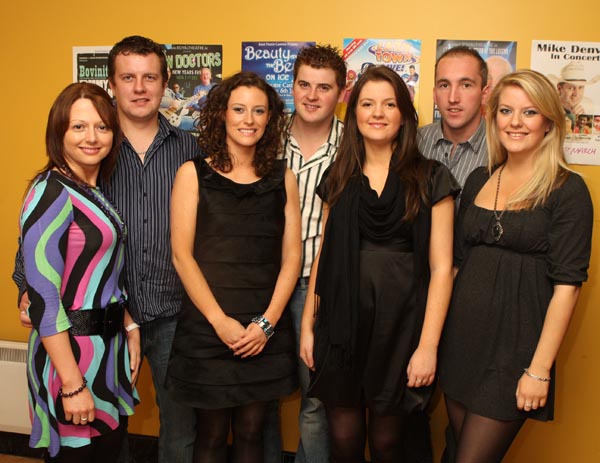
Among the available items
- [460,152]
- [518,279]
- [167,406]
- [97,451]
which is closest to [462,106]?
[460,152]

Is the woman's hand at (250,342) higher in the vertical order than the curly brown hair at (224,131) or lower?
lower

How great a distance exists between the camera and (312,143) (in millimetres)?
2320

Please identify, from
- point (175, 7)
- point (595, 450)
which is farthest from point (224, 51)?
point (595, 450)

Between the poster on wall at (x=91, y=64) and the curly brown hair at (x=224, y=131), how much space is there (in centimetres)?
94

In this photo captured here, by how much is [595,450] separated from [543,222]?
1.44 metres

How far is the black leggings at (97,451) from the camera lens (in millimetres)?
1774

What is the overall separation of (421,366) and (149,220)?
1.13 m

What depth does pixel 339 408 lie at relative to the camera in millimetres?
1999

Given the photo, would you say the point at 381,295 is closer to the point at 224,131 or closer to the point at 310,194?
the point at 310,194

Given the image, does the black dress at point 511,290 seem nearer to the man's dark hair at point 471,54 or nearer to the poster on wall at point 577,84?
the man's dark hair at point 471,54

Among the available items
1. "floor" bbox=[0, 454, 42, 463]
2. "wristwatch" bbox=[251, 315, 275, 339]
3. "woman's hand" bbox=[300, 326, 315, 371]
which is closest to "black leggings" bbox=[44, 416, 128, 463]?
"wristwatch" bbox=[251, 315, 275, 339]

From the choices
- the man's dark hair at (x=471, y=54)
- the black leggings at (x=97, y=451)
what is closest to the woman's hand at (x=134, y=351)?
the black leggings at (x=97, y=451)

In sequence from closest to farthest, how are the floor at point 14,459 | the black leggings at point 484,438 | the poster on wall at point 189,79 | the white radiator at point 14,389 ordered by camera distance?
the black leggings at point 484,438, the poster on wall at point 189,79, the white radiator at point 14,389, the floor at point 14,459

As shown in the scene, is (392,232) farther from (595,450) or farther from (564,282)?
(595,450)
